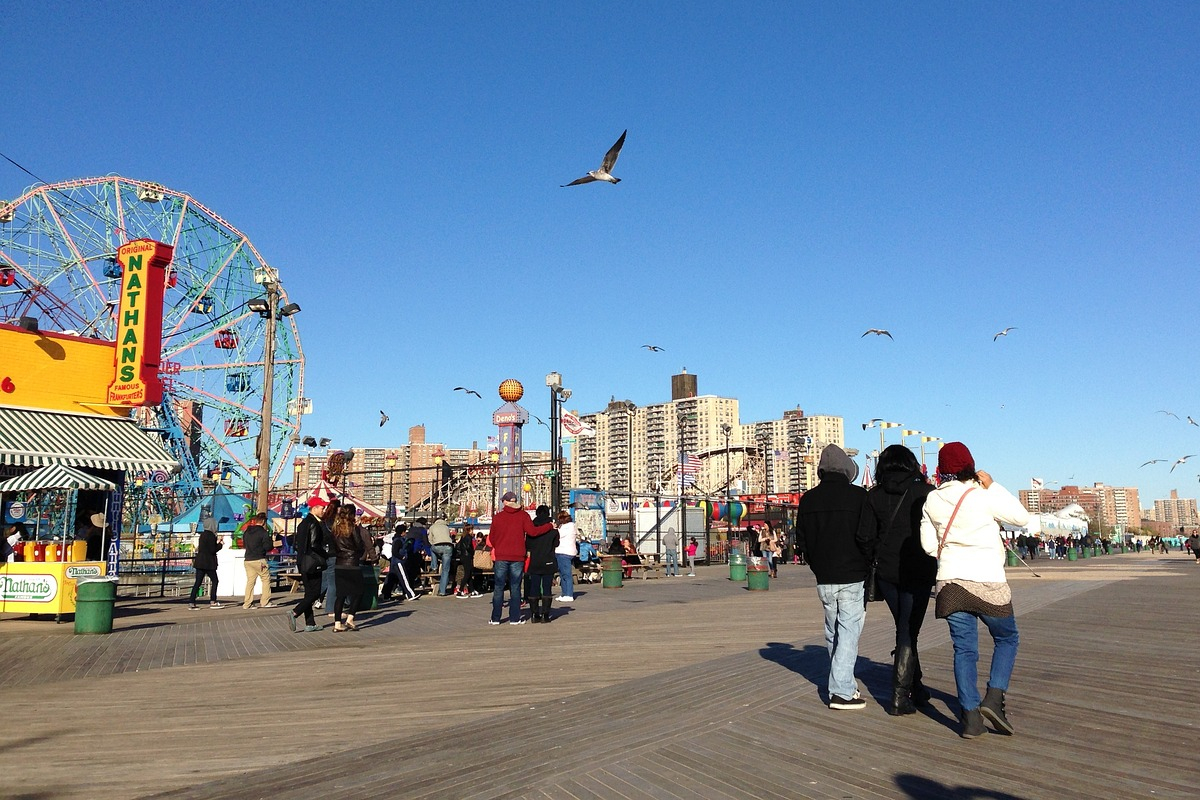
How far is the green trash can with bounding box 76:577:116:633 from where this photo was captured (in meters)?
12.9

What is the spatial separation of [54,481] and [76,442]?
7.40 feet

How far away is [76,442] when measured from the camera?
1847 centimetres

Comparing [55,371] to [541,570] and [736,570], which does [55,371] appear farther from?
[736,570]

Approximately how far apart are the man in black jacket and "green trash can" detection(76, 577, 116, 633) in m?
10.8

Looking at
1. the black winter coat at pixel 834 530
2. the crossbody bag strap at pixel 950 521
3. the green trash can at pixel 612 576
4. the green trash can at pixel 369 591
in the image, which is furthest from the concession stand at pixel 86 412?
the crossbody bag strap at pixel 950 521

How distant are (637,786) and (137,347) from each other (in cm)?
1914

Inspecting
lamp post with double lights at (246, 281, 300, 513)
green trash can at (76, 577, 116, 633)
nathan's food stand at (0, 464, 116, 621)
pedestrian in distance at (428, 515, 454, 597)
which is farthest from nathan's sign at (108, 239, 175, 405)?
green trash can at (76, 577, 116, 633)

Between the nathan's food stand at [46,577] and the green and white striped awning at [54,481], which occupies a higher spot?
the green and white striped awning at [54,481]

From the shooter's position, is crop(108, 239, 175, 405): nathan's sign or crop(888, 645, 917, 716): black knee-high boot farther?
crop(108, 239, 175, 405): nathan's sign

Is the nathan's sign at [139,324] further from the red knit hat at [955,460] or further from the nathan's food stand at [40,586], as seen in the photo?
the red knit hat at [955,460]

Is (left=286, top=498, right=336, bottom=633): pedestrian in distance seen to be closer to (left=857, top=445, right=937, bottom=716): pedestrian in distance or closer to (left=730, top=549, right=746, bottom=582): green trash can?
(left=857, top=445, right=937, bottom=716): pedestrian in distance

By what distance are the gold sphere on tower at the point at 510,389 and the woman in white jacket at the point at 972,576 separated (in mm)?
92447

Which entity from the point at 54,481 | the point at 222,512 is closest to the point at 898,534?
the point at 54,481

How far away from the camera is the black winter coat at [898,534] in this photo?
20.4 ft
